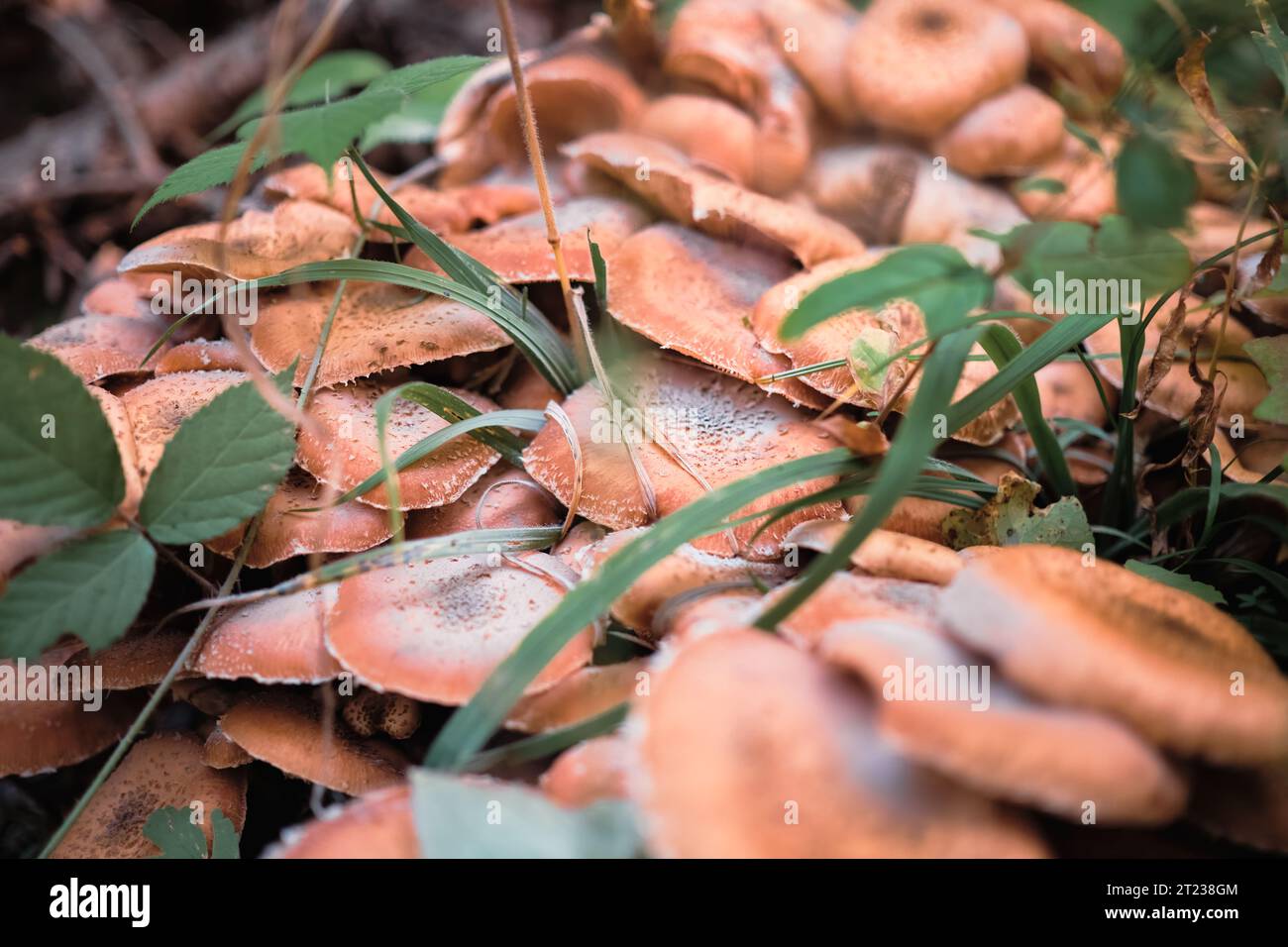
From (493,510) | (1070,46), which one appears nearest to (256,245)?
(493,510)

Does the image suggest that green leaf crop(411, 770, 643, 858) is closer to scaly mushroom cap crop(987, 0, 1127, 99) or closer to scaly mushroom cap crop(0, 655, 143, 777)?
scaly mushroom cap crop(0, 655, 143, 777)

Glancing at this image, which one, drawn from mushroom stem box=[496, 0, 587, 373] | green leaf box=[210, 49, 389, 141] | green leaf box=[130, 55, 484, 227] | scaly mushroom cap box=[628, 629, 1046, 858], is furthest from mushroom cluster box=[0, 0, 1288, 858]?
green leaf box=[210, 49, 389, 141]

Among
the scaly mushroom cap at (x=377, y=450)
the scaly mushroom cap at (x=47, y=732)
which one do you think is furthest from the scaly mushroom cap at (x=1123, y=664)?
the scaly mushroom cap at (x=47, y=732)

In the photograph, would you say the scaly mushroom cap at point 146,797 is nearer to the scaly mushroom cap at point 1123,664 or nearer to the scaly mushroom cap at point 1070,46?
the scaly mushroom cap at point 1123,664

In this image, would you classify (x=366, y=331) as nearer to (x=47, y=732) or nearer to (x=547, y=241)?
(x=547, y=241)
